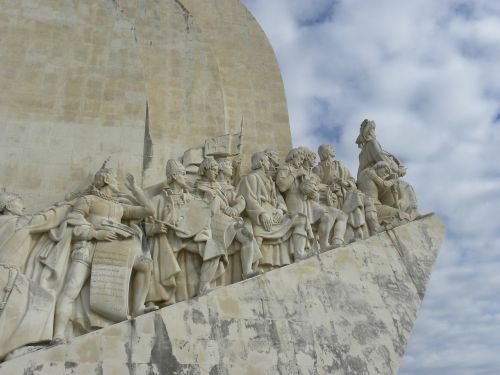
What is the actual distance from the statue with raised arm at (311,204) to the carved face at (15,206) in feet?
11.6

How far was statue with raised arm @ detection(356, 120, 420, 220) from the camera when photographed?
934 cm

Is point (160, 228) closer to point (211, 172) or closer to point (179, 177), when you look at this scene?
point (179, 177)

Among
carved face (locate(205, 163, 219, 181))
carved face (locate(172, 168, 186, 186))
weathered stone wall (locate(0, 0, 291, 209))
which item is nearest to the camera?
carved face (locate(172, 168, 186, 186))

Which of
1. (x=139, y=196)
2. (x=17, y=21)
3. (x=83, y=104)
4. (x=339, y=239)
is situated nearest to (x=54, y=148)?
(x=83, y=104)

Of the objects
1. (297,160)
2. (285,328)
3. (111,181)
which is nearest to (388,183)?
(297,160)

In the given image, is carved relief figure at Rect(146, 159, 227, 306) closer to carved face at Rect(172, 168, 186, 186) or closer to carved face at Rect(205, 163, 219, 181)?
carved face at Rect(172, 168, 186, 186)

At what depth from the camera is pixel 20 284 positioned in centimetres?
614

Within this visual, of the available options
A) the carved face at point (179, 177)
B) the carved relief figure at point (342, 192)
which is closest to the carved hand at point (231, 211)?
the carved face at point (179, 177)

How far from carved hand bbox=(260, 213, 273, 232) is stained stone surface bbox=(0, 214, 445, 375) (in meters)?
0.83

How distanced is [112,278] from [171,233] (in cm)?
102

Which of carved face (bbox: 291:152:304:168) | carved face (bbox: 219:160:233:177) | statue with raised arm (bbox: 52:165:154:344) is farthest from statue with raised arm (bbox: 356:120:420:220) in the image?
statue with raised arm (bbox: 52:165:154:344)

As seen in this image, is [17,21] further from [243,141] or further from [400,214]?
[400,214]

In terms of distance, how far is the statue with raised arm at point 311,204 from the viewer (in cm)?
835

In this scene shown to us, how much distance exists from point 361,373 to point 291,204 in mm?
2810
